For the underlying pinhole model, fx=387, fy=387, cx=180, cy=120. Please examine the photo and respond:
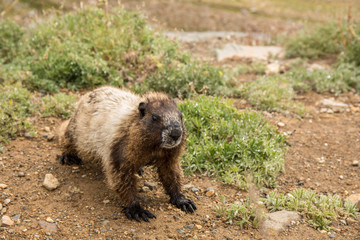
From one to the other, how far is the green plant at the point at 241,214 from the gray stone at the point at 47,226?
1.70 m

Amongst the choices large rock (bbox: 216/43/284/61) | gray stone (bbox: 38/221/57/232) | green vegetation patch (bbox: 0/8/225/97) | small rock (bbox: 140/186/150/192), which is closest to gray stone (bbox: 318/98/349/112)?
green vegetation patch (bbox: 0/8/225/97)

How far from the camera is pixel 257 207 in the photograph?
13.4 ft

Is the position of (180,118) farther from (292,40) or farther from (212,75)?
(292,40)

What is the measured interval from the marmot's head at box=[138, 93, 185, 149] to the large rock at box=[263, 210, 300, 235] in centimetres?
129

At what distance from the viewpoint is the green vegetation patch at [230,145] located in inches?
193

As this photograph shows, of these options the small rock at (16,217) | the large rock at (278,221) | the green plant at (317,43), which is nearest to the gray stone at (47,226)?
the small rock at (16,217)

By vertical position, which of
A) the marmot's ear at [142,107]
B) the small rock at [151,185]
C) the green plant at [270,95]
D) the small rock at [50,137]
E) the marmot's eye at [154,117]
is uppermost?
the marmot's ear at [142,107]

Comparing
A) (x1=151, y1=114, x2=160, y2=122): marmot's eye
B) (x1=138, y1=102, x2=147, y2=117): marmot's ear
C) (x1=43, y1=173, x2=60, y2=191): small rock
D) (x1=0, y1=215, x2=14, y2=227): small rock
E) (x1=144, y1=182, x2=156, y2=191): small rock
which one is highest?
(x1=138, y1=102, x2=147, y2=117): marmot's ear

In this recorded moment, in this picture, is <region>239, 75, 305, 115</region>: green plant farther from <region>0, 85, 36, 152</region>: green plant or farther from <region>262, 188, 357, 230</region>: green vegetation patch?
<region>0, 85, 36, 152</region>: green plant

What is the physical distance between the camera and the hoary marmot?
12.7 feet

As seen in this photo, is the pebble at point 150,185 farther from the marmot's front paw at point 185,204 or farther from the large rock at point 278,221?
the large rock at point 278,221

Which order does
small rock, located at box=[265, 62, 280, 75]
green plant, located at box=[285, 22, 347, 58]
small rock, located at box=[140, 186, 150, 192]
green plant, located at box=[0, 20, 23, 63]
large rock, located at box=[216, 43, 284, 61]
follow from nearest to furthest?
1. small rock, located at box=[140, 186, 150, 192]
2. green plant, located at box=[0, 20, 23, 63]
3. small rock, located at box=[265, 62, 280, 75]
4. green plant, located at box=[285, 22, 347, 58]
5. large rock, located at box=[216, 43, 284, 61]

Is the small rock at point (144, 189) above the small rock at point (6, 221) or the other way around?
the other way around

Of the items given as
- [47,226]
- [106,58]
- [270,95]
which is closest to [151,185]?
[47,226]
